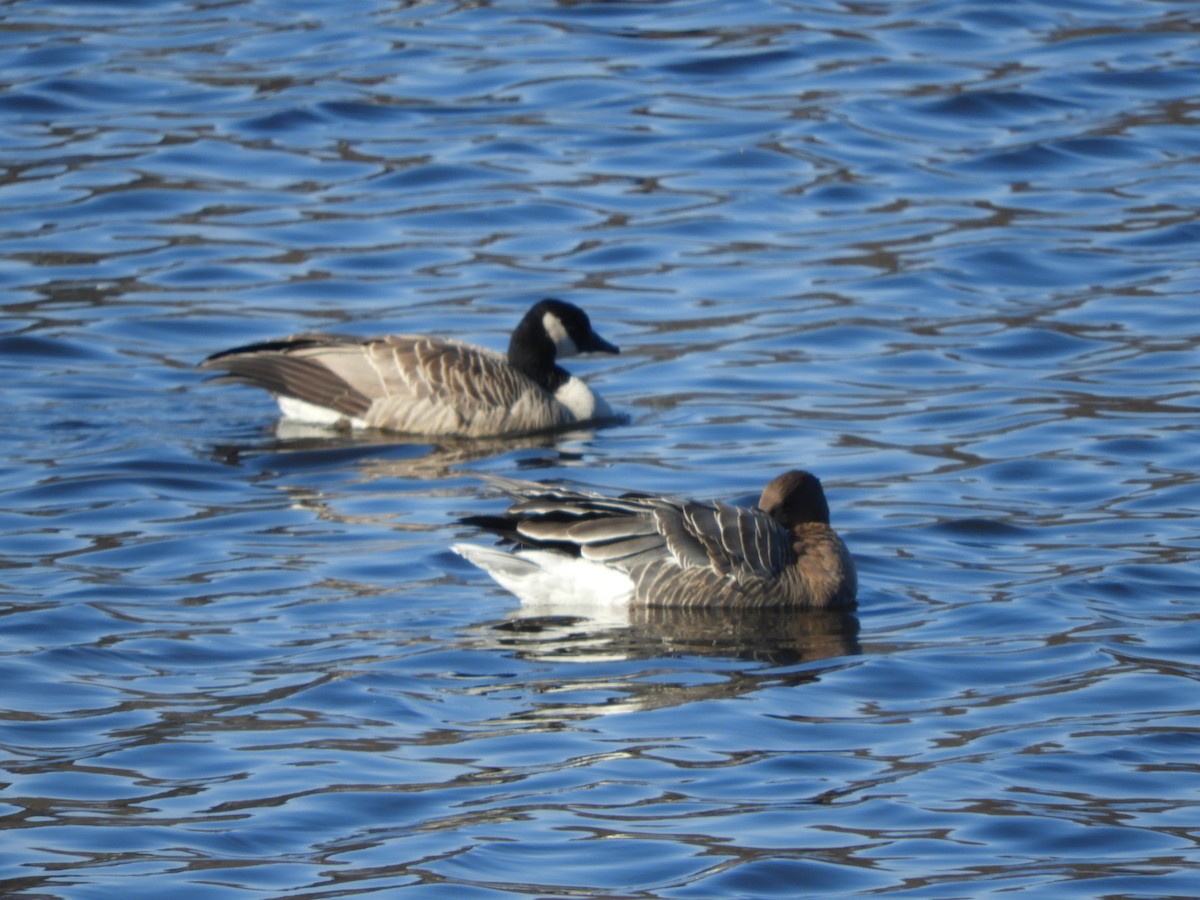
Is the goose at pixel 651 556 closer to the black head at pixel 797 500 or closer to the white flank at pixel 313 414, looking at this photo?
the black head at pixel 797 500

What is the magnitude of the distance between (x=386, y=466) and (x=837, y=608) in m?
3.71

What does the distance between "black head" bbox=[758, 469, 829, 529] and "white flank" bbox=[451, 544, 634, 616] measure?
2.90 ft

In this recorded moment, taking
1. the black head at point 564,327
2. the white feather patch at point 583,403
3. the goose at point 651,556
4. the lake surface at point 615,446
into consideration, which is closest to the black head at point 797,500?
the goose at point 651,556

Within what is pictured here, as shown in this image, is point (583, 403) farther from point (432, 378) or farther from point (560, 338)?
point (432, 378)

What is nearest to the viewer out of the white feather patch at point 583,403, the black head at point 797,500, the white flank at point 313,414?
the black head at point 797,500

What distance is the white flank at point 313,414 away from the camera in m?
13.8

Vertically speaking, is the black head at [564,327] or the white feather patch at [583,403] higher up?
the black head at [564,327]

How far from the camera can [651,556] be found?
33.7 feet

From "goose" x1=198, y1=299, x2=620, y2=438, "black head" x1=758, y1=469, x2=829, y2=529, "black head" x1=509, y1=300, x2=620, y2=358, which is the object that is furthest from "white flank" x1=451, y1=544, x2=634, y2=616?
"black head" x1=509, y1=300, x2=620, y2=358

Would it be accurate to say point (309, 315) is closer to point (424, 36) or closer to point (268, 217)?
point (268, 217)

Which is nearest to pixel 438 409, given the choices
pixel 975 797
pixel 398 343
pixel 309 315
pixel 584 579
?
pixel 398 343

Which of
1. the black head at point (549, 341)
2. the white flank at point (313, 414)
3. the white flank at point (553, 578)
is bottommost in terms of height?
the white flank at point (553, 578)

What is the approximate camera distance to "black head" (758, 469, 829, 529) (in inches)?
418

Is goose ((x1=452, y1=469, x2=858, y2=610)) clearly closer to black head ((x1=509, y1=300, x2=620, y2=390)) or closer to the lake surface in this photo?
the lake surface
